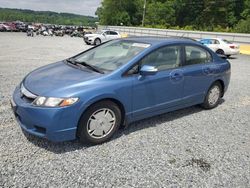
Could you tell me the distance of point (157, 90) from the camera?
4523 millimetres

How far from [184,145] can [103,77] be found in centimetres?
161

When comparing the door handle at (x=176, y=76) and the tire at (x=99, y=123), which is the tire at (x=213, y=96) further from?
the tire at (x=99, y=123)

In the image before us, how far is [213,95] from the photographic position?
591cm

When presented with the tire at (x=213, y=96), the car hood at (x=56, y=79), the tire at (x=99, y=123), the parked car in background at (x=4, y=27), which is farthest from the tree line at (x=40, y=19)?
the tire at (x=99, y=123)

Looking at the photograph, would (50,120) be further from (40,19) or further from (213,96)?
(40,19)

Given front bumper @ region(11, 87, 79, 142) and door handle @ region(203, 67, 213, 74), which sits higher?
door handle @ region(203, 67, 213, 74)

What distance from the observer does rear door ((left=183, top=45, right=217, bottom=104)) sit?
509 cm

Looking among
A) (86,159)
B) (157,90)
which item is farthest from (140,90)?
(86,159)

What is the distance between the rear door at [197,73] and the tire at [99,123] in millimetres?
1644

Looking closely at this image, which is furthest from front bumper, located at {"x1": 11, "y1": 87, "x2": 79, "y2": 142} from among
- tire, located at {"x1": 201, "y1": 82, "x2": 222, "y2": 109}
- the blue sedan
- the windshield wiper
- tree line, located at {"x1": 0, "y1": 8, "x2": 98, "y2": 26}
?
tree line, located at {"x1": 0, "y1": 8, "x2": 98, "y2": 26}

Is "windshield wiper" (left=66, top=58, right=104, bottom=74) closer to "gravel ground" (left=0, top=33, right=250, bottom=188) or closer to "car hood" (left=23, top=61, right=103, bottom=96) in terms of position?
"car hood" (left=23, top=61, right=103, bottom=96)

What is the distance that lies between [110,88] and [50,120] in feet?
3.11

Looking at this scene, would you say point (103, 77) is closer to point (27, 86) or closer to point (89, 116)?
point (89, 116)

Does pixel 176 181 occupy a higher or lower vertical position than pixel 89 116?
lower
